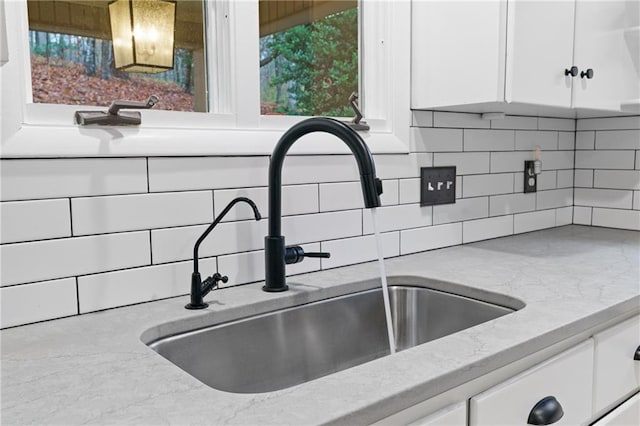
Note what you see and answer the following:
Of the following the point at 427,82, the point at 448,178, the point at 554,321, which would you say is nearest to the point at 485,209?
the point at 448,178

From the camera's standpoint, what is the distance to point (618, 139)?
2.09 m

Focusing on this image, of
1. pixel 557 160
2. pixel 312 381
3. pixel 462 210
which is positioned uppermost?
pixel 557 160

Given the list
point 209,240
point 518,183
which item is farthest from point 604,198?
point 209,240

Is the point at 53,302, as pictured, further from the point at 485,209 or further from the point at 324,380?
the point at 485,209

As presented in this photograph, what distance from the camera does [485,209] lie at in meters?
1.85

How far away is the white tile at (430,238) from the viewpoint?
63.4 inches

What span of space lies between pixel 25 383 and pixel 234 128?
0.71 metres

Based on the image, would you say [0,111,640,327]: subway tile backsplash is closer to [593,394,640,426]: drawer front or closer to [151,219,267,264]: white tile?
[151,219,267,264]: white tile

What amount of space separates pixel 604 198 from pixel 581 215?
0.12 metres

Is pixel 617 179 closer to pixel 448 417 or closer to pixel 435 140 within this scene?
pixel 435 140

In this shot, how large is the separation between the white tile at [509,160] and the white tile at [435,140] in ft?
0.65

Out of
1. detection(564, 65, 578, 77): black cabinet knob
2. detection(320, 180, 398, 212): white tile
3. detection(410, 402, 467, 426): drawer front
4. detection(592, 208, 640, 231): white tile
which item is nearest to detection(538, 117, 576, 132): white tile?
detection(592, 208, 640, 231): white tile

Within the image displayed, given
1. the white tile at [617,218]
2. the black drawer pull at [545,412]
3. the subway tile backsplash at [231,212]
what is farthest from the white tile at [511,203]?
the black drawer pull at [545,412]

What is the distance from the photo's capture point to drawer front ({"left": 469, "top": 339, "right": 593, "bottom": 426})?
842mm
